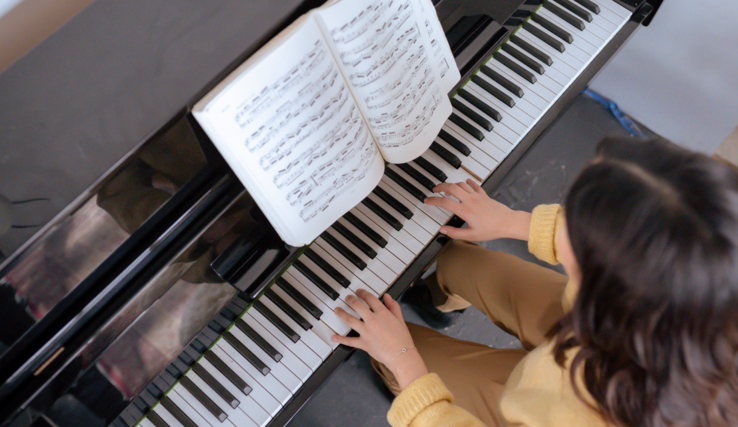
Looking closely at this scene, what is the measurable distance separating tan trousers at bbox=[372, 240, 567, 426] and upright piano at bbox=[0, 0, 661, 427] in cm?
23

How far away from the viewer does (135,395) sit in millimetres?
989

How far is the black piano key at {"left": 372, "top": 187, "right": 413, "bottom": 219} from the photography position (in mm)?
→ 1242

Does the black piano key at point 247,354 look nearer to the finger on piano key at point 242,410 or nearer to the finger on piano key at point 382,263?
the finger on piano key at point 242,410

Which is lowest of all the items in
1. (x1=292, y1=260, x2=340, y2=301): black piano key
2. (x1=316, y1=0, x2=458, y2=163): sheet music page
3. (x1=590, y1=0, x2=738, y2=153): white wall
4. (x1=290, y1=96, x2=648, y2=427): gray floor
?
(x1=290, y1=96, x2=648, y2=427): gray floor

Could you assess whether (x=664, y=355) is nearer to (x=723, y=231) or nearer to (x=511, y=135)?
(x=723, y=231)

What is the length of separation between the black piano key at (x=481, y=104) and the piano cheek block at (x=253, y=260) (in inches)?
26.0

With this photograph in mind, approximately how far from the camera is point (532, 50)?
1423 millimetres

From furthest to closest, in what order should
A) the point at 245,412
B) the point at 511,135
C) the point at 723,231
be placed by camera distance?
the point at 511,135 < the point at 245,412 < the point at 723,231

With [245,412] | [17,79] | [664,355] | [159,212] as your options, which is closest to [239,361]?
[245,412]

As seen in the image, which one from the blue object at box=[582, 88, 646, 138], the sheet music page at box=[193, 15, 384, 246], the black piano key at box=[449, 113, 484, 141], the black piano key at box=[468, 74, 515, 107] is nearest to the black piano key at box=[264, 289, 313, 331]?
the sheet music page at box=[193, 15, 384, 246]

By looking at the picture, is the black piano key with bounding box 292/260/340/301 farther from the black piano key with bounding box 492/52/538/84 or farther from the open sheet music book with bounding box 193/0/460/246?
the black piano key with bounding box 492/52/538/84

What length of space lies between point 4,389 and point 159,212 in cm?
36

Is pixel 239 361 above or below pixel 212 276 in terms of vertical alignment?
below

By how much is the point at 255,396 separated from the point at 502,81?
1032 millimetres
